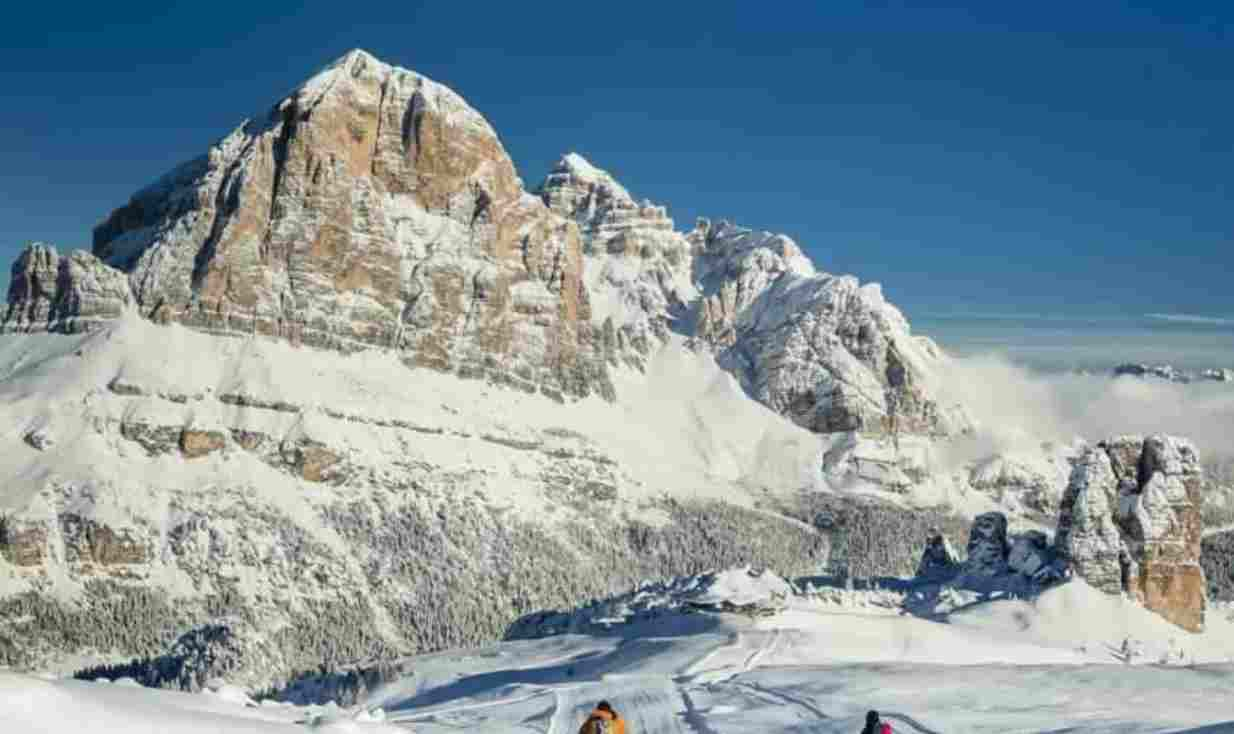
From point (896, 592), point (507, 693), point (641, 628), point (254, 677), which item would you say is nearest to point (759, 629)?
point (641, 628)

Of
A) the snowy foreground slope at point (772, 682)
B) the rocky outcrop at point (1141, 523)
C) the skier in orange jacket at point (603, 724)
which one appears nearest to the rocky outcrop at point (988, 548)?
the rocky outcrop at point (1141, 523)

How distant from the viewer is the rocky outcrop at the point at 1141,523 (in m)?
156

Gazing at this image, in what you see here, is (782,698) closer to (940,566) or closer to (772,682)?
(772,682)

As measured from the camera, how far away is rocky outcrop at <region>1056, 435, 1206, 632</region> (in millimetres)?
156000

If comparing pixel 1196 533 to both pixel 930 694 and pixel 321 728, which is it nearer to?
pixel 930 694

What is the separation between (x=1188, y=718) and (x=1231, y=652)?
368ft

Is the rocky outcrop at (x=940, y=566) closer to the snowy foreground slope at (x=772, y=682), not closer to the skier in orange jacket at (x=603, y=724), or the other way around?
the snowy foreground slope at (x=772, y=682)

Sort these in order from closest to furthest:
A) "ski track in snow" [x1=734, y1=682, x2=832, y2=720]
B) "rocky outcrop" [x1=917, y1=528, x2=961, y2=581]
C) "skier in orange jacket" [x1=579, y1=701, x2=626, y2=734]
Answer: "skier in orange jacket" [x1=579, y1=701, x2=626, y2=734], "ski track in snow" [x1=734, y1=682, x2=832, y2=720], "rocky outcrop" [x1=917, y1=528, x2=961, y2=581]

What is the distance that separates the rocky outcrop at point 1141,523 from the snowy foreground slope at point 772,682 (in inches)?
143

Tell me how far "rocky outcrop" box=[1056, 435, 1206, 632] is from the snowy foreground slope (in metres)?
3.63

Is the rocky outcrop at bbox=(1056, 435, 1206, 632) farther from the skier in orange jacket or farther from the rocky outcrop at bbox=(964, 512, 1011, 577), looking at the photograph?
the skier in orange jacket

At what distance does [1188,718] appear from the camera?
2327 inches

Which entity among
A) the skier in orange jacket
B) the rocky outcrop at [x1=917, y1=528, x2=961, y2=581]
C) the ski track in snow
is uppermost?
the rocky outcrop at [x1=917, y1=528, x2=961, y2=581]

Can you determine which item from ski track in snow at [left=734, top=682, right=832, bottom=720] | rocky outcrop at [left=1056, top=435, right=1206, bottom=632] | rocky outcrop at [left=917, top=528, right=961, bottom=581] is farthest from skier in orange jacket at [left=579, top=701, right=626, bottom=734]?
rocky outcrop at [left=917, top=528, right=961, bottom=581]
